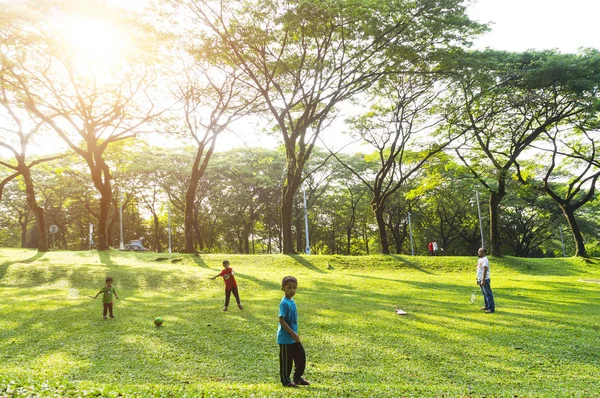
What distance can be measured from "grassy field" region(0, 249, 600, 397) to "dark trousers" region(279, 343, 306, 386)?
0.64ft

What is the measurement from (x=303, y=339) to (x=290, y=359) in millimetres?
3568

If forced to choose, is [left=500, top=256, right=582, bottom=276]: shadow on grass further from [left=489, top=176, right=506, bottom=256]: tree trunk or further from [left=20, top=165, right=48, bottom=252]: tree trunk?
[left=20, top=165, right=48, bottom=252]: tree trunk

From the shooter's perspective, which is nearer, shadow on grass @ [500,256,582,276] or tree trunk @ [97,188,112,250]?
tree trunk @ [97,188,112,250]

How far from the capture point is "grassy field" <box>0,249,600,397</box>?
6102mm

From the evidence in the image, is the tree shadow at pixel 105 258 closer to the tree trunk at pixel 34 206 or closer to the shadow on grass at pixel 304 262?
the tree trunk at pixel 34 206

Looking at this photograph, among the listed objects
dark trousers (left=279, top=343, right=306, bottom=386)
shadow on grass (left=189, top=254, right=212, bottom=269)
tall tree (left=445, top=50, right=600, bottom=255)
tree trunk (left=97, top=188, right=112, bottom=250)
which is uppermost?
tall tree (left=445, top=50, right=600, bottom=255)

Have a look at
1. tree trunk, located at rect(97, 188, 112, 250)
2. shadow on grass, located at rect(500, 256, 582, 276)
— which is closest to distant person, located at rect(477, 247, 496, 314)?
shadow on grass, located at rect(500, 256, 582, 276)

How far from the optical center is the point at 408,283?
20.3 metres

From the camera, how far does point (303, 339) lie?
364 inches

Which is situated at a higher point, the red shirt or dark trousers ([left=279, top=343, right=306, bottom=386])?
the red shirt

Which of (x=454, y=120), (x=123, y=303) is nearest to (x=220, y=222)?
(x=454, y=120)

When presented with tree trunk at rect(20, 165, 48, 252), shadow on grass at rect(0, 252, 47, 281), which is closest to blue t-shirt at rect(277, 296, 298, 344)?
shadow on grass at rect(0, 252, 47, 281)

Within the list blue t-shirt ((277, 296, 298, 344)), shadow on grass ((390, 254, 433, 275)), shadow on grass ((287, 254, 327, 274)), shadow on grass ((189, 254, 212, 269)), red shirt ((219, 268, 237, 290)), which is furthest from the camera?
shadow on grass ((390, 254, 433, 275))

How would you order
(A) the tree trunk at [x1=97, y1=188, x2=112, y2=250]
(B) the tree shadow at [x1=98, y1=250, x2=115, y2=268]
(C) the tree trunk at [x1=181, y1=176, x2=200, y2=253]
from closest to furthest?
1. (B) the tree shadow at [x1=98, y1=250, x2=115, y2=268]
2. (A) the tree trunk at [x1=97, y1=188, x2=112, y2=250]
3. (C) the tree trunk at [x1=181, y1=176, x2=200, y2=253]
